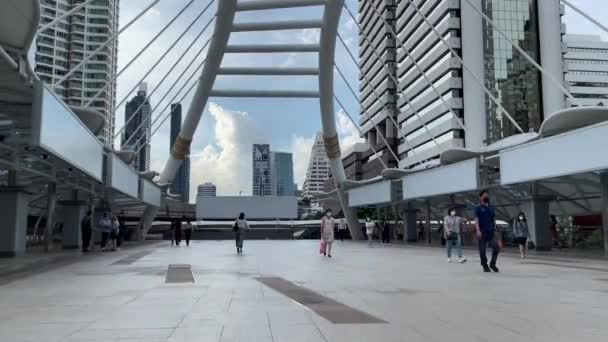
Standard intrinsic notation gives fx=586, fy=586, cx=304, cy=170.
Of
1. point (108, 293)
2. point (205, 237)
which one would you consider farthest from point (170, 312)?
point (205, 237)

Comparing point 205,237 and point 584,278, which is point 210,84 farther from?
point 584,278

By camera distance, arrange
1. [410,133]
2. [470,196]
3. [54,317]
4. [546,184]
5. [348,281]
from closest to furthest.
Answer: [54,317] → [348,281] → [546,184] → [470,196] → [410,133]

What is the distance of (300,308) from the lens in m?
6.58

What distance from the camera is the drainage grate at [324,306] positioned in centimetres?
582

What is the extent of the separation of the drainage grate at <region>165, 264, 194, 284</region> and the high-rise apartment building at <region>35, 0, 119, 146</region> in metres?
88.3

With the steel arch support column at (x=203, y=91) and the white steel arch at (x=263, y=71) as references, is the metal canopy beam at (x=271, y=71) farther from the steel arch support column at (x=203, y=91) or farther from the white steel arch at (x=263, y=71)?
the steel arch support column at (x=203, y=91)

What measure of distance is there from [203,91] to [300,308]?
2627cm

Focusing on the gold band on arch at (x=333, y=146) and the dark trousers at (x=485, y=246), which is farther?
the gold band on arch at (x=333, y=146)

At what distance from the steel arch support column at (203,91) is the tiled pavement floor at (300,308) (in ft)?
59.1

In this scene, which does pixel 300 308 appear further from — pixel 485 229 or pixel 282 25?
pixel 282 25

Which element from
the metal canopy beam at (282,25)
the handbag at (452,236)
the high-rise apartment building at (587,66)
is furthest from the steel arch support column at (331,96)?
the high-rise apartment building at (587,66)

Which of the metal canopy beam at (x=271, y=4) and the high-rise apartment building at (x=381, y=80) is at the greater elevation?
the high-rise apartment building at (x=381, y=80)

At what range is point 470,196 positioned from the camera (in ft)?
94.3

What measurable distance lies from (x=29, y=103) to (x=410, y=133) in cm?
8687
